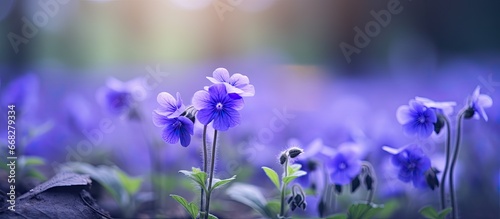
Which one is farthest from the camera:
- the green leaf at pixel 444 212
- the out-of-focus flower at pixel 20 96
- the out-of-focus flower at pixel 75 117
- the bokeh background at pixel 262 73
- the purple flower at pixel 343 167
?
the out-of-focus flower at pixel 75 117

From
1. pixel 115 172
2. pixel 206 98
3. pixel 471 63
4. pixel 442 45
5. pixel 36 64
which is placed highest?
pixel 442 45

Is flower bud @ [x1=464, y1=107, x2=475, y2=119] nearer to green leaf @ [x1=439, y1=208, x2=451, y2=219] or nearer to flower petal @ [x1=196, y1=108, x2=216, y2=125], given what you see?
green leaf @ [x1=439, y1=208, x2=451, y2=219]

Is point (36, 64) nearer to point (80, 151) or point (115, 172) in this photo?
point (80, 151)

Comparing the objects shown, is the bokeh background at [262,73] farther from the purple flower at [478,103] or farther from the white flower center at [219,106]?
the white flower center at [219,106]

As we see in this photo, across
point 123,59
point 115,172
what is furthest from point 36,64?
point 115,172

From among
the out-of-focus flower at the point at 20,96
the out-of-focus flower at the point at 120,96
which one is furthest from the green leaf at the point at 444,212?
the out-of-focus flower at the point at 20,96

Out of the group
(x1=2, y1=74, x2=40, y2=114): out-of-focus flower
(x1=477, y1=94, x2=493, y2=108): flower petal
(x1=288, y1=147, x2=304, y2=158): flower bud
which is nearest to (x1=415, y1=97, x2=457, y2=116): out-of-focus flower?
(x1=477, y1=94, x2=493, y2=108): flower petal

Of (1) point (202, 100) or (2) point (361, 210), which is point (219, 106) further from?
(2) point (361, 210)
